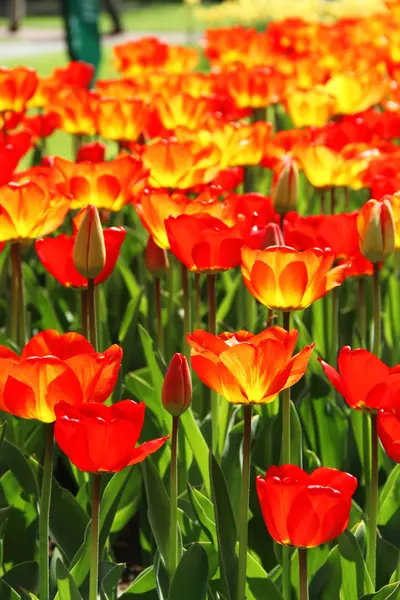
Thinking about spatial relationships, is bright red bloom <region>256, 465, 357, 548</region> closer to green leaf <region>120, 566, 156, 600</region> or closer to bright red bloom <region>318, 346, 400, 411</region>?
bright red bloom <region>318, 346, 400, 411</region>

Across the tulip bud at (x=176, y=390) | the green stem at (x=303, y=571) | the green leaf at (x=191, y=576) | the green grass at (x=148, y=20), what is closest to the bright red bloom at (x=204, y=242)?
the tulip bud at (x=176, y=390)

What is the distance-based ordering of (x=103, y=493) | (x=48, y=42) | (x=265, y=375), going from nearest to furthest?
(x=265, y=375) → (x=103, y=493) → (x=48, y=42)

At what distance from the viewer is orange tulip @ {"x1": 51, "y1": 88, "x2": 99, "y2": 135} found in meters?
3.67

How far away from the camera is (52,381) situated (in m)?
1.46

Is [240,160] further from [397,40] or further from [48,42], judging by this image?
[48,42]

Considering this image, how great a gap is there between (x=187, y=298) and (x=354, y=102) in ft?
6.65

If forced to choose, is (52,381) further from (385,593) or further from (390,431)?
(385,593)

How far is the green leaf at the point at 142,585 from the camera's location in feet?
6.06

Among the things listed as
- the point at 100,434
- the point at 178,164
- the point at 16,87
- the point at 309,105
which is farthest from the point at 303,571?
the point at 309,105

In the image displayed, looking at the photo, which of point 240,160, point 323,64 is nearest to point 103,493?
point 240,160

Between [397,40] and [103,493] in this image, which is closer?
[103,493]

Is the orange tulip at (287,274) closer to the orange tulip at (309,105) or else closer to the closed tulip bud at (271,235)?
the closed tulip bud at (271,235)

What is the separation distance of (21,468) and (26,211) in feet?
1.76

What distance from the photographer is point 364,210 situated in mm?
2107
